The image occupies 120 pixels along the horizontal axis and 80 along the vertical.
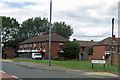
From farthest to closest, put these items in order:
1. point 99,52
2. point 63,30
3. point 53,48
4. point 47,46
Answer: point 63,30 < point 99,52 < point 53,48 < point 47,46

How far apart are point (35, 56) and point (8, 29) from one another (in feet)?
116

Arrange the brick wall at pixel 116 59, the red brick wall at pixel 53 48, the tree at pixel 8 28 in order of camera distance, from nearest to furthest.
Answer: the brick wall at pixel 116 59, the red brick wall at pixel 53 48, the tree at pixel 8 28

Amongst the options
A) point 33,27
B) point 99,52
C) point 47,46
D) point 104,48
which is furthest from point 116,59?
point 33,27

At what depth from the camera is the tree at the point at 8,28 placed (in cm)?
8006

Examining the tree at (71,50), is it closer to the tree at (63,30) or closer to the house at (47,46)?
the house at (47,46)

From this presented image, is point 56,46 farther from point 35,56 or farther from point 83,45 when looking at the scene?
point 83,45

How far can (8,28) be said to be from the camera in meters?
81.2

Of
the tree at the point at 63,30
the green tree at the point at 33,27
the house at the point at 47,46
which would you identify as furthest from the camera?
the tree at the point at 63,30

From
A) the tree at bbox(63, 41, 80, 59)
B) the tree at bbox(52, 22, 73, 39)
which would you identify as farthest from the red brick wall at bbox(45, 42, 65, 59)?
the tree at bbox(52, 22, 73, 39)

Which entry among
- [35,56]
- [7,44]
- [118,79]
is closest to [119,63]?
[118,79]

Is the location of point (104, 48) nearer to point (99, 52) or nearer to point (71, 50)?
point (99, 52)

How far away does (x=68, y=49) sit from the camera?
A: 5750 centimetres

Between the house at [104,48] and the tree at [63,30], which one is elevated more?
the tree at [63,30]

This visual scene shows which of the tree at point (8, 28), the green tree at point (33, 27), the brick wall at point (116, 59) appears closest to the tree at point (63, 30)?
the green tree at point (33, 27)
